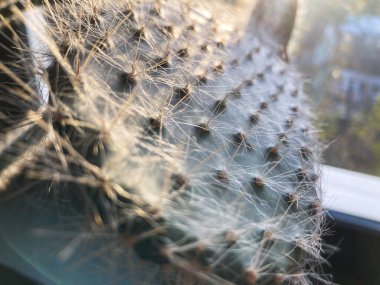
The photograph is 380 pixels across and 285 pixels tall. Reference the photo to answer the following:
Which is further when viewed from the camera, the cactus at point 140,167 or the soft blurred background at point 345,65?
the soft blurred background at point 345,65

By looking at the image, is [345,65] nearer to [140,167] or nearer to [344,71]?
[344,71]

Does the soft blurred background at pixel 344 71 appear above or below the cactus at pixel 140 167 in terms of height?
below

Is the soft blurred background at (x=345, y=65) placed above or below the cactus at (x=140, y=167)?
below

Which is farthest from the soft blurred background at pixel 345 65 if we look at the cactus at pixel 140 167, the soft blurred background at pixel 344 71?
the cactus at pixel 140 167

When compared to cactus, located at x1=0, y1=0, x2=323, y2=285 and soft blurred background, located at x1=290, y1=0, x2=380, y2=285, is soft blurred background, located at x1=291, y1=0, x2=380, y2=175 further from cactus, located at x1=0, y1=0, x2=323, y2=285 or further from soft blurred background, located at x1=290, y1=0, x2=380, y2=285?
cactus, located at x1=0, y1=0, x2=323, y2=285

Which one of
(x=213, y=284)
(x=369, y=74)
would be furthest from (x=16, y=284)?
(x=369, y=74)

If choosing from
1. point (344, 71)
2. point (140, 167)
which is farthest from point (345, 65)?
point (140, 167)

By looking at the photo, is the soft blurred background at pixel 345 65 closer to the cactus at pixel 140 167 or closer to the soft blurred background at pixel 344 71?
the soft blurred background at pixel 344 71

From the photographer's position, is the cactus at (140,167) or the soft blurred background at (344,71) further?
the soft blurred background at (344,71)

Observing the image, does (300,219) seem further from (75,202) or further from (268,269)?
(75,202)
